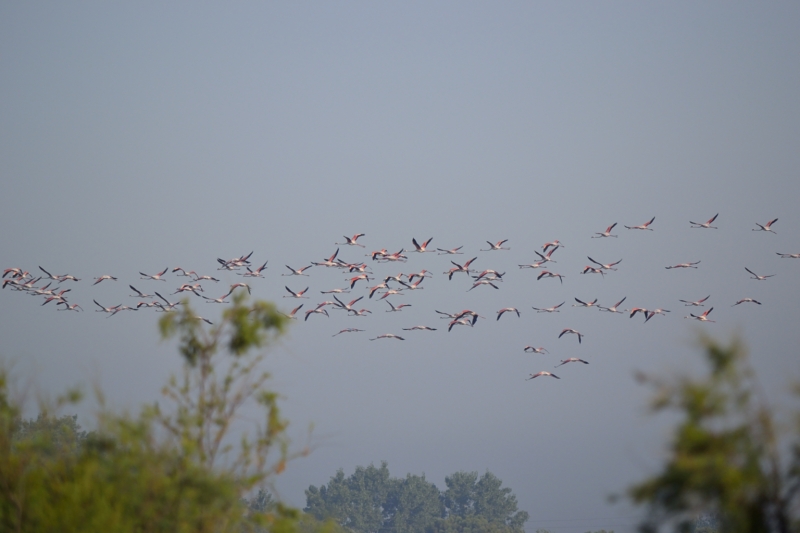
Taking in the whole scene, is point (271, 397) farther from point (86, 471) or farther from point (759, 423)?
point (759, 423)

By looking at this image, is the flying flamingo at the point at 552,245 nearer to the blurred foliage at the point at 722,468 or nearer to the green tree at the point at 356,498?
the blurred foliage at the point at 722,468

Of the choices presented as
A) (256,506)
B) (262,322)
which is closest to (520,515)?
(256,506)

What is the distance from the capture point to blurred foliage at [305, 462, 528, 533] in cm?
12838

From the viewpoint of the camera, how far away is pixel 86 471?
13.6 meters

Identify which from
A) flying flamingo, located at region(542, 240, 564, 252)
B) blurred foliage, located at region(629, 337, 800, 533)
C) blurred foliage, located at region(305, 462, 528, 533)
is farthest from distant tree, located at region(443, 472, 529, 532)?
blurred foliage, located at region(629, 337, 800, 533)

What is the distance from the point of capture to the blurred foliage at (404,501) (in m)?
128

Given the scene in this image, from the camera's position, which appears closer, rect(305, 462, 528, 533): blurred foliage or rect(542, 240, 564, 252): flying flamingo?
rect(542, 240, 564, 252): flying flamingo

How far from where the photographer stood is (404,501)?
12938 cm

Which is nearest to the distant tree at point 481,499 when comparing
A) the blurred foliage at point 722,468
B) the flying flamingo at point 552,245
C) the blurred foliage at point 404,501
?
the blurred foliage at point 404,501

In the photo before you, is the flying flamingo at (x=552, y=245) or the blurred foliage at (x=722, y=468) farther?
the flying flamingo at (x=552, y=245)

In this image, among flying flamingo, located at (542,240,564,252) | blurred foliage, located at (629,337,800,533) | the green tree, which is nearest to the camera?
blurred foliage, located at (629,337,800,533)

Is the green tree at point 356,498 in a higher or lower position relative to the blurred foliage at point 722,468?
higher

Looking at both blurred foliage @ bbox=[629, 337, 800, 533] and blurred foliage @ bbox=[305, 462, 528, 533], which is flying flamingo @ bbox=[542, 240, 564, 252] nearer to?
blurred foliage @ bbox=[629, 337, 800, 533]

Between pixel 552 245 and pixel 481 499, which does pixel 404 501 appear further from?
pixel 552 245
